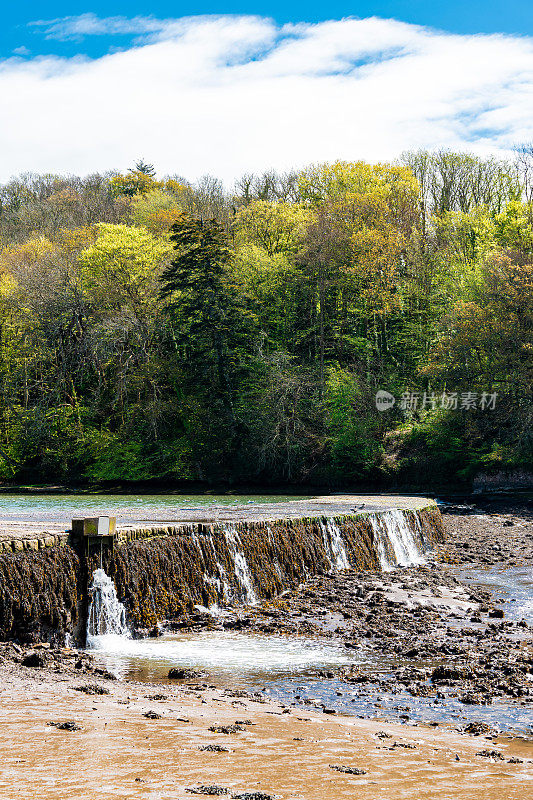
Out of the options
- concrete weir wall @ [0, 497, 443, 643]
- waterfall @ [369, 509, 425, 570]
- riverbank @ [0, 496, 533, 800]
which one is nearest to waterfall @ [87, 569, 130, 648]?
concrete weir wall @ [0, 497, 443, 643]

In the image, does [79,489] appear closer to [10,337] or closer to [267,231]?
[10,337]

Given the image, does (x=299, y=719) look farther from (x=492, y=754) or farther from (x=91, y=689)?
(x=91, y=689)

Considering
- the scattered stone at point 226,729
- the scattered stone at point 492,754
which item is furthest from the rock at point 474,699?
the scattered stone at point 226,729

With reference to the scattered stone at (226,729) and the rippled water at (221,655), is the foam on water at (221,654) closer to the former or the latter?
the rippled water at (221,655)

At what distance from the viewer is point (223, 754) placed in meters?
7.46

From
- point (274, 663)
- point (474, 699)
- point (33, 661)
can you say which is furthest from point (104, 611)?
point (474, 699)

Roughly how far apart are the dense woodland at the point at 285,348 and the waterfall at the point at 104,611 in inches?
1037

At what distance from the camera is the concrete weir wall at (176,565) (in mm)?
12820

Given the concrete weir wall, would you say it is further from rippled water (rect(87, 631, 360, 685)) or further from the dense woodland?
the dense woodland

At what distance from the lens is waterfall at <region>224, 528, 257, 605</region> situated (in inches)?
653

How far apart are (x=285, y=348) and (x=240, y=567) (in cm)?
3018

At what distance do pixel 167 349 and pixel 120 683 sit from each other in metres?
36.3

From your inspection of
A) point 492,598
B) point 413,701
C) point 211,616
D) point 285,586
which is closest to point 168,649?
point 211,616

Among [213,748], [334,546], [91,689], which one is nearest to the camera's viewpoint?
[213,748]
